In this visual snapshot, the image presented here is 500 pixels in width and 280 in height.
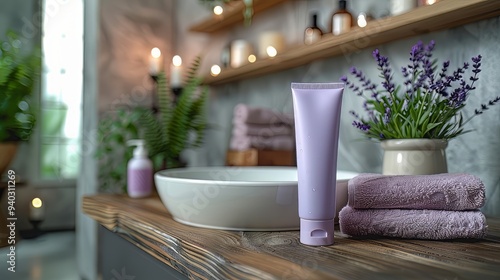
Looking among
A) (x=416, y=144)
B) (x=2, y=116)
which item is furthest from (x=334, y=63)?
(x=2, y=116)

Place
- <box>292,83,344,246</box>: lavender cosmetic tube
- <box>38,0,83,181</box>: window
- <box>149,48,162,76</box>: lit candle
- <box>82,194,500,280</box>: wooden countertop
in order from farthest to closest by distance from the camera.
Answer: <box>38,0,83,181</box>: window, <box>149,48,162,76</box>: lit candle, <box>292,83,344,246</box>: lavender cosmetic tube, <box>82,194,500,280</box>: wooden countertop

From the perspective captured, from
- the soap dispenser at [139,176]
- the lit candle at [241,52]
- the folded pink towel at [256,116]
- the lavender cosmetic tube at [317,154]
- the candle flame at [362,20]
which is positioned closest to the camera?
Answer: the lavender cosmetic tube at [317,154]

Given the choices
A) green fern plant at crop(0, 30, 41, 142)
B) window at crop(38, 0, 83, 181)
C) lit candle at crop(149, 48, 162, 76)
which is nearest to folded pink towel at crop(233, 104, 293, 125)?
lit candle at crop(149, 48, 162, 76)

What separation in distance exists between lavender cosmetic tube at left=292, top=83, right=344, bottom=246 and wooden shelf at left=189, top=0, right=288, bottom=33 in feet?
3.18

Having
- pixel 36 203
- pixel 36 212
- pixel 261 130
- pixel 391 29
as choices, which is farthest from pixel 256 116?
pixel 36 203

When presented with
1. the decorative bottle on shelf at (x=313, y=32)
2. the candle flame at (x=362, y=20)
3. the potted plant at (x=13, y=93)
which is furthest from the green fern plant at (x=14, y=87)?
the candle flame at (x=362, y=20)

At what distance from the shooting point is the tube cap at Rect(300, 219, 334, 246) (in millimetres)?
567

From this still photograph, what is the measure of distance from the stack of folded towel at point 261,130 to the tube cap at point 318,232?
710mm

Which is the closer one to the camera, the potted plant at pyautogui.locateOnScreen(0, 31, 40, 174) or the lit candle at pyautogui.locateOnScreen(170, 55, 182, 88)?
the potted plant at pyautogui.locateOnScreen(0, 31, 40, 174)

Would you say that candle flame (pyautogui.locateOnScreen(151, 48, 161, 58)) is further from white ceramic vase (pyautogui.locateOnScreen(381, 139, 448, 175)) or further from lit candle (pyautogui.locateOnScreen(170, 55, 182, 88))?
white ceramic vase (pyautogui.locateOnScreen(381, 139, 448, 175))

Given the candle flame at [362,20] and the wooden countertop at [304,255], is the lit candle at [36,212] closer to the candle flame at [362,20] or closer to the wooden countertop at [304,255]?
the wooden countertop at [304,255]

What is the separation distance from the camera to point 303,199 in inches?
22.2

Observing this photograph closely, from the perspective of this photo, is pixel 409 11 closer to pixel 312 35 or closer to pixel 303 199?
pixel 312 35

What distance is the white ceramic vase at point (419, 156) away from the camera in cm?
73
